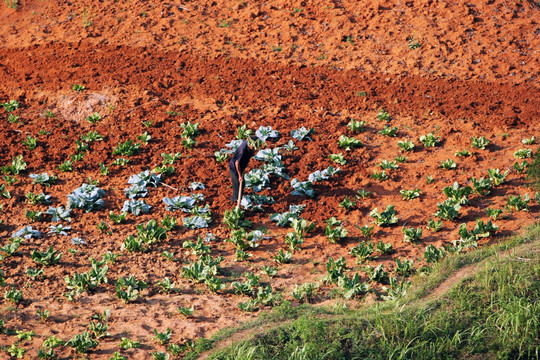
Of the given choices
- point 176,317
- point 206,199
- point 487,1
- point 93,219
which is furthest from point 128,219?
point 487,1

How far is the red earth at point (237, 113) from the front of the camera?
7508 mm

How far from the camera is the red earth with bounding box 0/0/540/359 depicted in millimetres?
7508

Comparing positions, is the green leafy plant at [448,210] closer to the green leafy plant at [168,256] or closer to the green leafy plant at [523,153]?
the green leafy plant at [523,153]

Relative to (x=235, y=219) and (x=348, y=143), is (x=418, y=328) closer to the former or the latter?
(x=235, y=219)

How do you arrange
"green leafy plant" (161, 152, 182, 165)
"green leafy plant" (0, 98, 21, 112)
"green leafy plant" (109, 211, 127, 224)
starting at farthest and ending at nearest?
"green leafy plant" (0, 98, 21, 112) → "green leafy plant" (161, 152, 182, 165) → "green leafy plant" (109, 211, 127, 224)

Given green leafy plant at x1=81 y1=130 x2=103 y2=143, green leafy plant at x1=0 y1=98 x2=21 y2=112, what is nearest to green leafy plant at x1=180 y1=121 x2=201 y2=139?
green leafy plant at x1=81 y1=130 x2=103 y2=143

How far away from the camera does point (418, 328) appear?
240 inches

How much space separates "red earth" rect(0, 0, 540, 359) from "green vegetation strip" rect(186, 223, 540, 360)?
0.57 m

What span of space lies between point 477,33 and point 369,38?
227 centimetres

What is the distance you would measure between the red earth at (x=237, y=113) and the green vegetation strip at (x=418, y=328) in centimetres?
57

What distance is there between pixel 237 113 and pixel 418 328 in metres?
6.00

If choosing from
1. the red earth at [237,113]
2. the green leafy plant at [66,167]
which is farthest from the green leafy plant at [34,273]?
the green leafy plant at [66,167]

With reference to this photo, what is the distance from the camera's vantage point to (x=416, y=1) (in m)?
14.1

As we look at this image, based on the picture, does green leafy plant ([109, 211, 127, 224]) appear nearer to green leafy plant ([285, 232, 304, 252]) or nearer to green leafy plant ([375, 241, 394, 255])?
green leafy plant ([285, 232, 304, 252])
